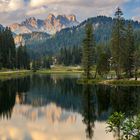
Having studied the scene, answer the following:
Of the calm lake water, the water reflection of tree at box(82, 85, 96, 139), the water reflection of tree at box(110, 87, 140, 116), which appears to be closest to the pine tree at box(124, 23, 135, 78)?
the calm lake water

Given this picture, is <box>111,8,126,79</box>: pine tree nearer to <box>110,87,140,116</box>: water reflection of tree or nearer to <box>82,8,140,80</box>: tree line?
<box>82,8,140,80</box>: tree line

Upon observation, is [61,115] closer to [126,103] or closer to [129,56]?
[126,103]

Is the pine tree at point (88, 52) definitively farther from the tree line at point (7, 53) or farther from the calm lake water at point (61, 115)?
the tree line at point (7, 53)

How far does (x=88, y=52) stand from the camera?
376 feet

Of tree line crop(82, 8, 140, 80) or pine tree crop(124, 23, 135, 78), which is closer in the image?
tree line crop(82, 8, 140, 80)

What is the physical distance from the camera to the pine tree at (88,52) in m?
114

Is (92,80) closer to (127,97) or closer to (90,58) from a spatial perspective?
(90,58)

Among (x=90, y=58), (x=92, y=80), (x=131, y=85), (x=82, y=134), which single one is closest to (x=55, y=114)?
(x=82, y=134)

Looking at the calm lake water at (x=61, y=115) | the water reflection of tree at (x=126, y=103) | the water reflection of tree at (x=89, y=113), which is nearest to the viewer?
the calm lake water at (x=61, y=115)

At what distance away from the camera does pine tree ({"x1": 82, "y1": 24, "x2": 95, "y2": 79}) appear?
114 m

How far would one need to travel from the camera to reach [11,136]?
38.0 metres

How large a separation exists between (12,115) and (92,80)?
5743 centimetres

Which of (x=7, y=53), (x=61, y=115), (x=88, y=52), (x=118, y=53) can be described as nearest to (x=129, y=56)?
(x=118, y=53)

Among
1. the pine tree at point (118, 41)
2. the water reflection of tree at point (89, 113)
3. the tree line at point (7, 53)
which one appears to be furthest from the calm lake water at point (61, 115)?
the tree line at point (7, 53)
